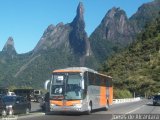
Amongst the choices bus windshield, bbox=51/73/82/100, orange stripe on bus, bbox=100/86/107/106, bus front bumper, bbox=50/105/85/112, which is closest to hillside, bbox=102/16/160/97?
orange stripe on bus, bbox=100/86/107/106

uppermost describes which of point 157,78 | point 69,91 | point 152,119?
point 157,78

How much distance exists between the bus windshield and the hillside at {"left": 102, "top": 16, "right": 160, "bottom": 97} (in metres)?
73.8

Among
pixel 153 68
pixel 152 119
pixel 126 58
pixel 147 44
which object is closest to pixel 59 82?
pixel 152 119

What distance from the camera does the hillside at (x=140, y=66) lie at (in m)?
128

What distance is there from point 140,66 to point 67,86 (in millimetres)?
123435

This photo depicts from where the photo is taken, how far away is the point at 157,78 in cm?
13288

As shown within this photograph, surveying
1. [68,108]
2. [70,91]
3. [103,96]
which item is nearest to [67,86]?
[70,91]

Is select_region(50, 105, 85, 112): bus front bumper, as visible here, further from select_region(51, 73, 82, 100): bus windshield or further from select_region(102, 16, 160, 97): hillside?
select_region(102, 16, 160, 97): hillside

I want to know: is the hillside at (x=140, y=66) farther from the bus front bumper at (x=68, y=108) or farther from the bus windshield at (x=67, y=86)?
the bus front bumper at (x=68, y=108)

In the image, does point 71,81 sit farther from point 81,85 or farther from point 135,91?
point 135,91

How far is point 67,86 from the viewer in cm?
2914

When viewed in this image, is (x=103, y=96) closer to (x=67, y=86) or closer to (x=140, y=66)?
(x=67, y=86)

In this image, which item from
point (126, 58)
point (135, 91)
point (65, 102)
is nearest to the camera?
point (65, 102)

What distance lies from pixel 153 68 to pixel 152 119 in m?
121
